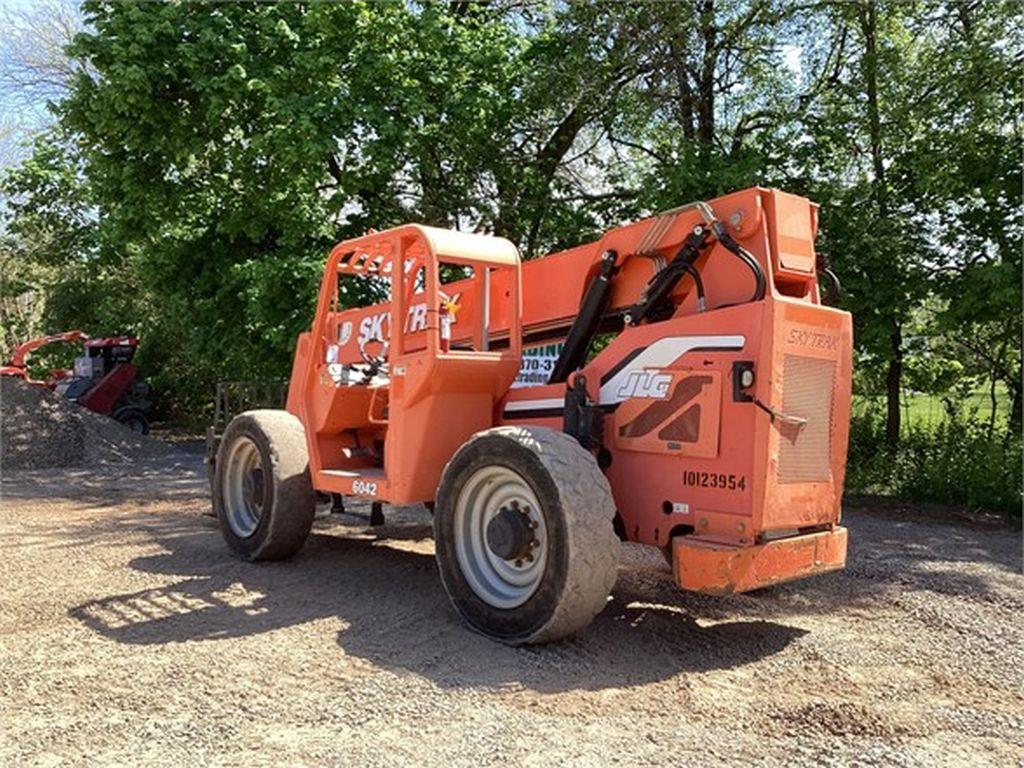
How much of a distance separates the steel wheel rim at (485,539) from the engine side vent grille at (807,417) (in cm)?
139

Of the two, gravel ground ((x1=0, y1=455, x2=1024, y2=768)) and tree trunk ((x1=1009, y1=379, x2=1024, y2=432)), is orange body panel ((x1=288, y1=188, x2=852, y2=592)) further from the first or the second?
tree trunk ((x1=1009, y1=379, x2=1024, y2=432))

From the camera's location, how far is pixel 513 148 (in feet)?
48.4

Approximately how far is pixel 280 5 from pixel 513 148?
393 centimetres

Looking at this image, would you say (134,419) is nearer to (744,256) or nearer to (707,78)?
(707,78)

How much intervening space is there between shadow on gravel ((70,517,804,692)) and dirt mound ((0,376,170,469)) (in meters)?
9.31

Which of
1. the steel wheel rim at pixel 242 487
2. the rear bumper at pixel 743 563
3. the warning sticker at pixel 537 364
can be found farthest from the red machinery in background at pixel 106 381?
the rear bumper at pixel 743 563

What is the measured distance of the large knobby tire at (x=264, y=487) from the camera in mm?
7305

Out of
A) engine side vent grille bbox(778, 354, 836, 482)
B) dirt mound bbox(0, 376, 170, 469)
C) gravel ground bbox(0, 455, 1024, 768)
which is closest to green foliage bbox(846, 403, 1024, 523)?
gravel ground bbox(0, 455, 1024, 768)

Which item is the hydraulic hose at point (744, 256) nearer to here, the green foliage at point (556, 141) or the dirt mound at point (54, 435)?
the green foliage at point (556, 141)

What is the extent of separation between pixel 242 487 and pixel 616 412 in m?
3.73

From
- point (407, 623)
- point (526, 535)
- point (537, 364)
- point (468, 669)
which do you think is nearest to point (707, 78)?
point (537, 364)

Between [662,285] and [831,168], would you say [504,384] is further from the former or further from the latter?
[831,168]

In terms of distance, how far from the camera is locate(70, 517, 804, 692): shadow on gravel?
4930 mm

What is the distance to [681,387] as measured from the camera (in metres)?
5.34
